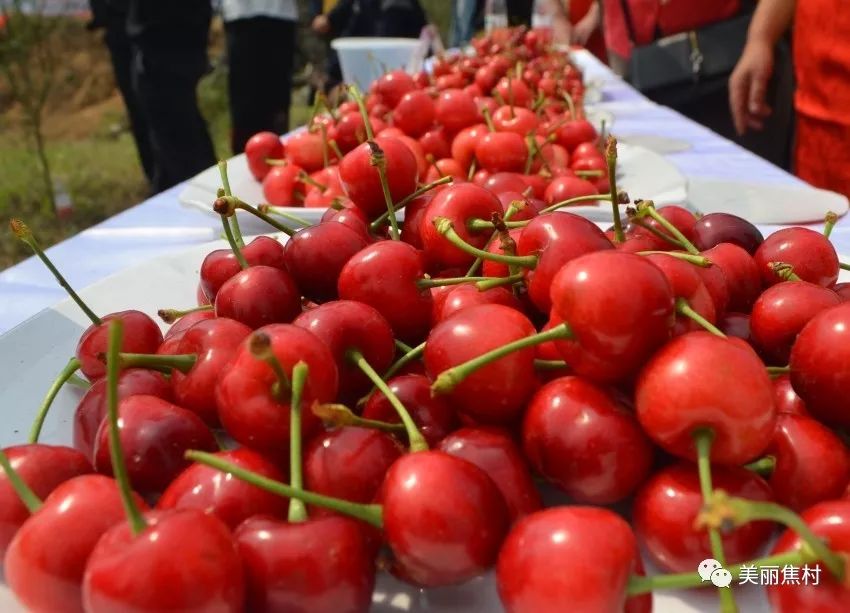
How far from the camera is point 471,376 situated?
0.39 m

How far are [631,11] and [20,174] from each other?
2.57 m

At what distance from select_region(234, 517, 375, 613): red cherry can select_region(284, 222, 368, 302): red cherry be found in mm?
224

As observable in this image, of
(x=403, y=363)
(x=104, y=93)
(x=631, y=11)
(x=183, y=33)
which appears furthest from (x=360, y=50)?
(x=104, y=93)

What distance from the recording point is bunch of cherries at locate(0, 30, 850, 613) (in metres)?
0.31

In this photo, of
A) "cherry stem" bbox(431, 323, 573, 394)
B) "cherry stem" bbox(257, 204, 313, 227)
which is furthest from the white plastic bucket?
"cherry stem" bbox(431, 323, 573, 394)

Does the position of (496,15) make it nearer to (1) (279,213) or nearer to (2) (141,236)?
(2) (141,236)

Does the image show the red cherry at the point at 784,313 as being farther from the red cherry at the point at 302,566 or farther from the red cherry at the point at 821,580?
the red cherry at the point at 302,566

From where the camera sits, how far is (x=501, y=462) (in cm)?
38

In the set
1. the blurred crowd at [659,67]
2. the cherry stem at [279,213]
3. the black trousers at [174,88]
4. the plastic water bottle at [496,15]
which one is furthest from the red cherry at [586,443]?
the plastic water bottle at [496,15]

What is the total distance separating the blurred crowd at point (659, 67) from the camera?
1729 millimetres

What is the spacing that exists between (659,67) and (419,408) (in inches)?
92.4

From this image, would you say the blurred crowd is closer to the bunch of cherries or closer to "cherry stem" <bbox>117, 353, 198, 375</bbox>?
the bunch of cherries

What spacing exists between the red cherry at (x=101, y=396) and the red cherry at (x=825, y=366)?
37cm

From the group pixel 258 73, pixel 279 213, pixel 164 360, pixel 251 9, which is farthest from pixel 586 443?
pixel 258 73
